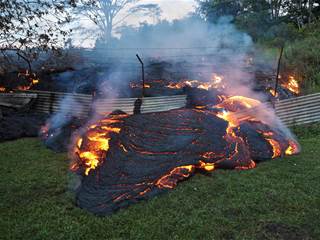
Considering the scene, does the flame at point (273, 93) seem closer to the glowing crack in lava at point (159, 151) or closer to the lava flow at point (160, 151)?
the lava flow at point (160, 151)

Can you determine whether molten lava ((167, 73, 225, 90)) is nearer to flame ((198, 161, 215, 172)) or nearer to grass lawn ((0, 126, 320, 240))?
grass lawn ((0, 126, 320, 240))

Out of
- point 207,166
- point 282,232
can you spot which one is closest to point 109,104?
point 207,166

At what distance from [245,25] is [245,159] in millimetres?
15652

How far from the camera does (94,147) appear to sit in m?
7.39

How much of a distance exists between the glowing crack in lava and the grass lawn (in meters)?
0.26

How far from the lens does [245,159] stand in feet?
24.3

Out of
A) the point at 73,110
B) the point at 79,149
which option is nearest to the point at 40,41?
the point at 79,149

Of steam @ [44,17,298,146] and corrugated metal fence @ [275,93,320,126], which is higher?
steam @ [44,17,298,146]

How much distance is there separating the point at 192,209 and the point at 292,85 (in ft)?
29.2

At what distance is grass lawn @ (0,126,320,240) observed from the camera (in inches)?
189

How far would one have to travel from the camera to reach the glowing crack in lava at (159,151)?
6.10 metres

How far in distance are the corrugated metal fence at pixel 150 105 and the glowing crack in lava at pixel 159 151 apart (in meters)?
1.96

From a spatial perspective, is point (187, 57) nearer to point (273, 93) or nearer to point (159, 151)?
point (273, 93)

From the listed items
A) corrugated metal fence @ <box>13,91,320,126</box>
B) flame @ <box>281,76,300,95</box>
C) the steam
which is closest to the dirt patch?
the steam
